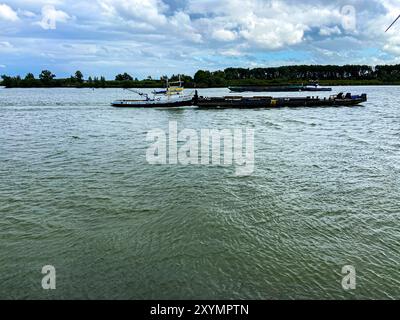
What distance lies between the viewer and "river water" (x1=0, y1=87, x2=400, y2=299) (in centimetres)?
1009

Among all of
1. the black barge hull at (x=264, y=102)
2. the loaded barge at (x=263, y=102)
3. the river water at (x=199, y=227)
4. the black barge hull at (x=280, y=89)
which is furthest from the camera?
the black barge hull at (x=280, y=89)

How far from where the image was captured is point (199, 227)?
1397 cm

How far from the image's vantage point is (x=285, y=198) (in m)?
17.1

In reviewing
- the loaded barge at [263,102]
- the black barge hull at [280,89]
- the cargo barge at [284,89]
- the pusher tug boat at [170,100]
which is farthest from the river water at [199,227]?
the cargo barge at [284,89]

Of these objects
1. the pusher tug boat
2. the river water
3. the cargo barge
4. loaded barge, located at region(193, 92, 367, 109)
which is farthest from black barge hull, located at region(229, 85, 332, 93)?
the river water

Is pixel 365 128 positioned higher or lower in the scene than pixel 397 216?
higher

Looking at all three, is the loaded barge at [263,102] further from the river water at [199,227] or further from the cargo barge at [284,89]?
the cargo barge at [284,89]

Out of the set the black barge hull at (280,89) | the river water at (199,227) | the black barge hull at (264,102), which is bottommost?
the river water at (199,227)

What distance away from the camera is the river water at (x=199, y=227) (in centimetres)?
1009
